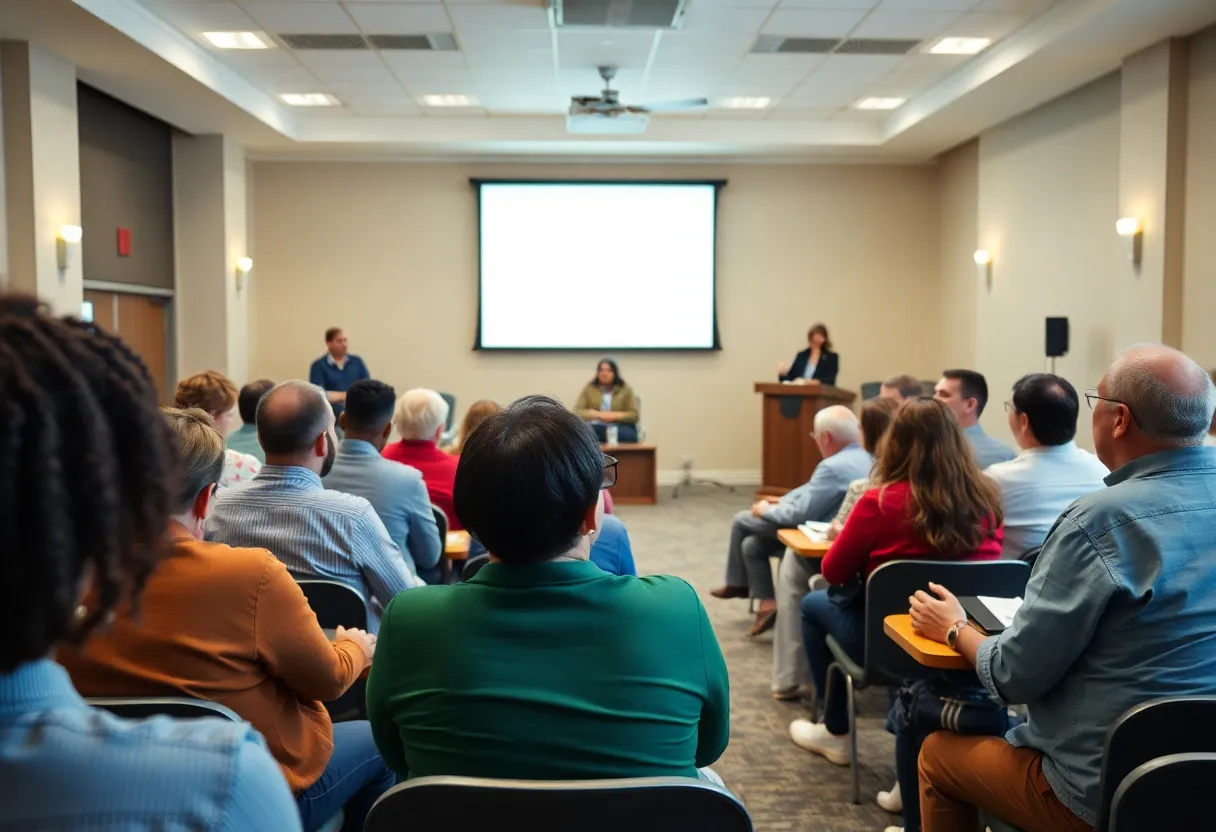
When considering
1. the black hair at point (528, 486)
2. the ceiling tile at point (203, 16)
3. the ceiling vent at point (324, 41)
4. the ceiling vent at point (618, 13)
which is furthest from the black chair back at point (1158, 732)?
the ceiling vent at point (324, 41)

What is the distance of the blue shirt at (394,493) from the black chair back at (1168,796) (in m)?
2.39

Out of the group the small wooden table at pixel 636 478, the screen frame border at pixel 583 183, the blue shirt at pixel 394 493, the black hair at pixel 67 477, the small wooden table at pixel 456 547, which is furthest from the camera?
the screen frame border at pixel 583 183

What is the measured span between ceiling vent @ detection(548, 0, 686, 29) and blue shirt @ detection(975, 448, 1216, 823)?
5172 mm

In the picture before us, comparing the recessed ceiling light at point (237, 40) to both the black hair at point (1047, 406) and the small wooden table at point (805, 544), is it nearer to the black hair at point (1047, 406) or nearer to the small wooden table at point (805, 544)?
the small wooden table at point (805, 544)

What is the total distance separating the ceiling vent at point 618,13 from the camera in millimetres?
6340

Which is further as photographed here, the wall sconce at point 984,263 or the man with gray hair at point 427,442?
the wall sconce at point 984,263

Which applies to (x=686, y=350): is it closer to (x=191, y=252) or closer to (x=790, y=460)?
(x=790, y=460)

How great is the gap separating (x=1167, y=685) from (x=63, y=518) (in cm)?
180

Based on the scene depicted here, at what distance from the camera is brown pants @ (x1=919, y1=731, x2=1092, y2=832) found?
1.98 meters

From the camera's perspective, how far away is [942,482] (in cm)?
302

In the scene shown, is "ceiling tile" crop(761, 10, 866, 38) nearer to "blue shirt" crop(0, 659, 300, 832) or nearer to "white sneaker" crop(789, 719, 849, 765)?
"white sneaker" crop(789, 719, 849, 765)

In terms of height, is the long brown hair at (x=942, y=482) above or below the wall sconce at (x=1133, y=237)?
below

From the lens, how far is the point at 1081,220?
8.19m

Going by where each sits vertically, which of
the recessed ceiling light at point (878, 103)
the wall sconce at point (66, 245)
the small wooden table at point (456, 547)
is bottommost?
the small wooden table at point (456, 547)
